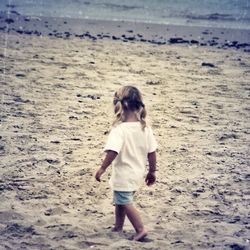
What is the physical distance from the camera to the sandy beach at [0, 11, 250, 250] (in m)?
3.56

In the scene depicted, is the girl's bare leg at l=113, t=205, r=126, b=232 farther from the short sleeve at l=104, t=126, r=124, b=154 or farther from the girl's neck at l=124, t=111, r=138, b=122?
the girl's neck at l=124, t=111, r=138, b=122

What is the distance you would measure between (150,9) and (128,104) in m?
23.0

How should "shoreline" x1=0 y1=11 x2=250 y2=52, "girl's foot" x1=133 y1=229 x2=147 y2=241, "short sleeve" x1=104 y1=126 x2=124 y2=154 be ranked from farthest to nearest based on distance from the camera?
"shoreline" x1=0 y1=11 x2=250 y2=52, "girl's foot" x1=133 y1=229 x2=147 y2=241, "short sleeve" x1=104 y1=126 x2=124 y2=154

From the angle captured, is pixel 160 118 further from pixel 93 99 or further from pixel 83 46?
pixel 83 46

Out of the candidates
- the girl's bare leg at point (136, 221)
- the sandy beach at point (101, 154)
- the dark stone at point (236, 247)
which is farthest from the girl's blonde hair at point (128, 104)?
the dark stone at point (236, 247)

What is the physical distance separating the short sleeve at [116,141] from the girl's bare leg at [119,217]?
1.56 ft

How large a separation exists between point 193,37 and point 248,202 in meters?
11.1

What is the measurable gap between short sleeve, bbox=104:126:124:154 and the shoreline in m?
9.73

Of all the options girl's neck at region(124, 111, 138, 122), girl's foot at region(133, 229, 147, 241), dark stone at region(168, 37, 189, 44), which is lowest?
girl's foot at region(133, 229, 147, 241)

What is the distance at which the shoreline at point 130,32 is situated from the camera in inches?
531

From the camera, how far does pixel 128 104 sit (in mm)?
3385

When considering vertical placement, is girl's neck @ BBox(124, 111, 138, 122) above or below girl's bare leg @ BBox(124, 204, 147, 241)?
above

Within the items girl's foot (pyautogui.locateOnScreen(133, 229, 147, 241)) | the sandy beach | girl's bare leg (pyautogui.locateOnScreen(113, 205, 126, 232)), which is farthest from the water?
girl's foot (pyautogui.locateOnScreen(133, 229, 147, 241))

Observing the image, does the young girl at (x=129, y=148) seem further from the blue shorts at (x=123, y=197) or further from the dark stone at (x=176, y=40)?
the dark stone at (x=176, y=40)
